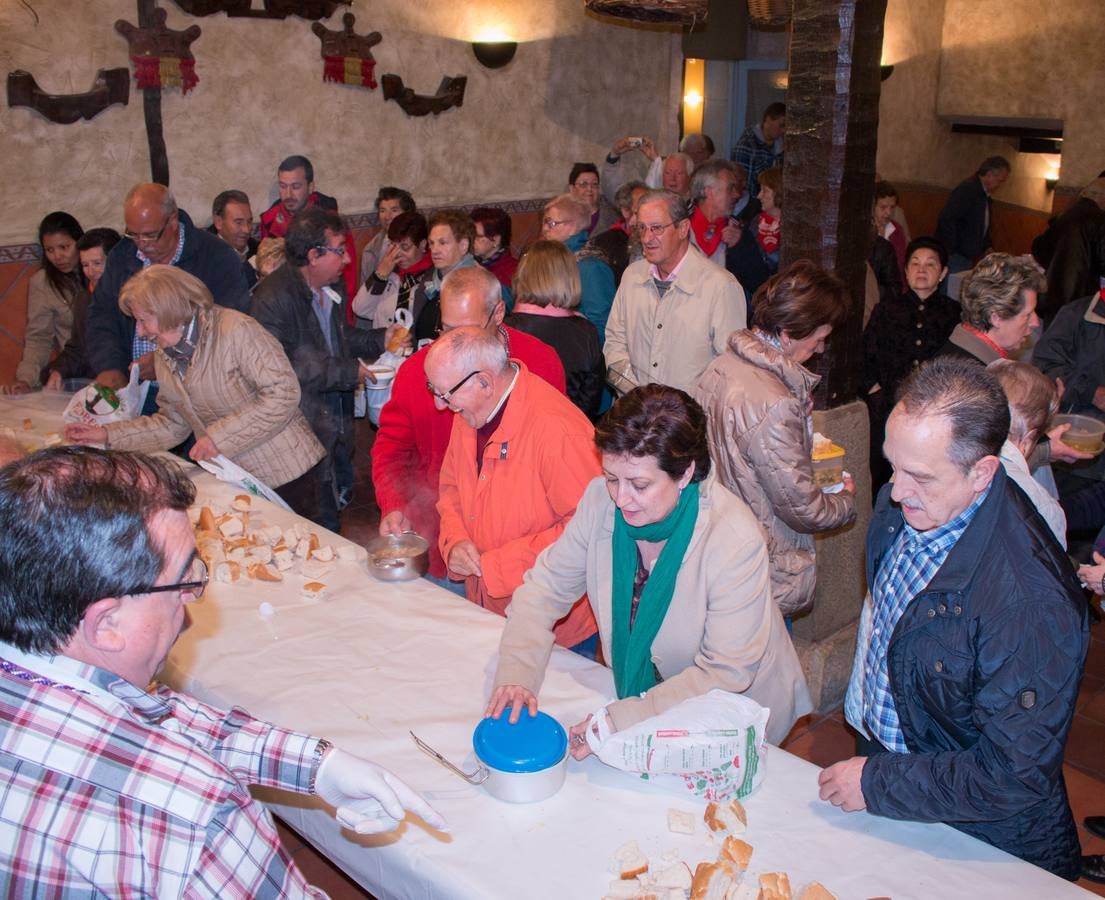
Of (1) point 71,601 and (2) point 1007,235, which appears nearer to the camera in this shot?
(1) point 71,601

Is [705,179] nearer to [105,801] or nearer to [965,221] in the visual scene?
[965,221]

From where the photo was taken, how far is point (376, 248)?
22.0 ft

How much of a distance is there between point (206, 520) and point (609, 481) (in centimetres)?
182

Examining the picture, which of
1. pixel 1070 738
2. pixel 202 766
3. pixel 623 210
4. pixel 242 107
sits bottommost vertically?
pixel 1070 738

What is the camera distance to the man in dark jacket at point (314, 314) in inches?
181

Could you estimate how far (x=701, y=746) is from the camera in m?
2.03

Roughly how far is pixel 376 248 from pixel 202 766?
18.3ft

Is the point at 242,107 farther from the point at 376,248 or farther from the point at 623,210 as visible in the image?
the point at 623,210

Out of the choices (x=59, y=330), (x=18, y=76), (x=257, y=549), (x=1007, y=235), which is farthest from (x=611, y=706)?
(x=1007, y=235)

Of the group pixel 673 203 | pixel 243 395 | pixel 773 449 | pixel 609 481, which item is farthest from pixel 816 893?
pixel 673 203

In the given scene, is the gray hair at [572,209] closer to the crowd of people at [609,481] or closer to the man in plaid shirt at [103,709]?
the crowd of people at [609,481]

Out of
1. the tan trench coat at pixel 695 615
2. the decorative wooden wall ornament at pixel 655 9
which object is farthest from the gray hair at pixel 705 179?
the tan trench coat at pixel 695 615

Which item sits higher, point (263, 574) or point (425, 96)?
point (425, 96)

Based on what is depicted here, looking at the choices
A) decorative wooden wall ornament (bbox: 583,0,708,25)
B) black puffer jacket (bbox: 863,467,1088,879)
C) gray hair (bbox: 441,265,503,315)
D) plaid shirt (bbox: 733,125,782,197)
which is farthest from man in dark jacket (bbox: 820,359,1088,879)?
plaid shirt (bbox: 733,125,782,197)
